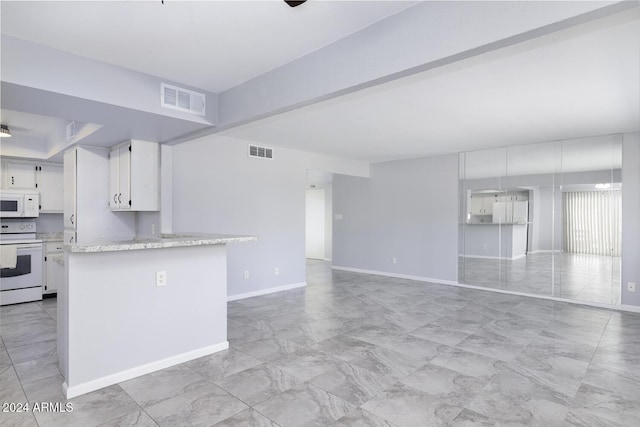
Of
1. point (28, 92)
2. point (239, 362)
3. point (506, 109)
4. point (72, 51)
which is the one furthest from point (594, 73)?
point (28, 92)

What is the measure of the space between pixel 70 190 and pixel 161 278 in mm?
2871

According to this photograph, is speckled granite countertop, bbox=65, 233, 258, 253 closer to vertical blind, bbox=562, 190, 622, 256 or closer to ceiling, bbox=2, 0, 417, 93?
ceiling, bbox=2, 0, 417, 93

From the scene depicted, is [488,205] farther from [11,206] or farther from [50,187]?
[11,206]

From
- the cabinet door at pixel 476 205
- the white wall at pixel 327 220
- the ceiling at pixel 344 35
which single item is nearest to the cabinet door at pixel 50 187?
the ceiling at pixel 344 35

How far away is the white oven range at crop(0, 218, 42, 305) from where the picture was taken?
195 inches

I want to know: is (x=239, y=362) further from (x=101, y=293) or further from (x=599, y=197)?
(x=599, y=197)

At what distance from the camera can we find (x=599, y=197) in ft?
17.2

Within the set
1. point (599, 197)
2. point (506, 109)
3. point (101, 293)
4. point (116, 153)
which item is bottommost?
point (101, 293)

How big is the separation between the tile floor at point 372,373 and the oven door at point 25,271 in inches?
16.9

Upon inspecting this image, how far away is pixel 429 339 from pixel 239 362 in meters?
1.93

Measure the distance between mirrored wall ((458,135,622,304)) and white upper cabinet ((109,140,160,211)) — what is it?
16.5ft

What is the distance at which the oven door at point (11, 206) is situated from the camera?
5.18 meters

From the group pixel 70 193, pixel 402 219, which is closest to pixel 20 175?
pixel 70 193

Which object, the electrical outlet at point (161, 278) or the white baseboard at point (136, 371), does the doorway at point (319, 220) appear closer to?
the white baseboard at point (136, 371)
